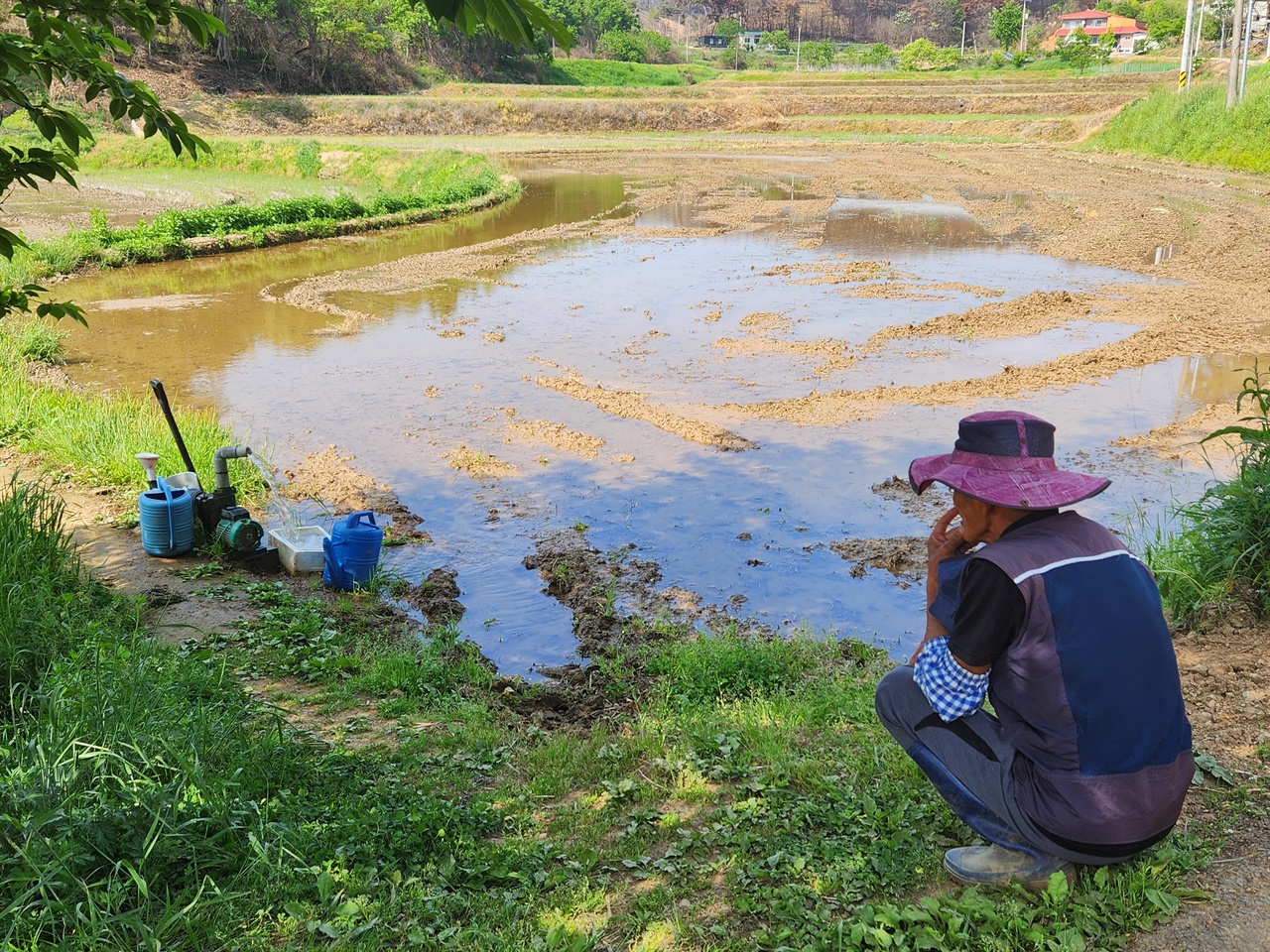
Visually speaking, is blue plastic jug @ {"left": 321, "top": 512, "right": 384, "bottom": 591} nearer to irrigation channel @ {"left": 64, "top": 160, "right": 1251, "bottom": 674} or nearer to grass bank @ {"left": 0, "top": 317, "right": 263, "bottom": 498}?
irrigation channel @ {"left": 64, "top": 160, "right": 1251, "bottom": 674}

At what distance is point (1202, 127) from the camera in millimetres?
29672

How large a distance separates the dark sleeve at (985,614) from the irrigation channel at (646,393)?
304cm

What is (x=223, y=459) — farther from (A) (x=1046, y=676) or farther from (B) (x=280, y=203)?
(B) (x=280, y=203)

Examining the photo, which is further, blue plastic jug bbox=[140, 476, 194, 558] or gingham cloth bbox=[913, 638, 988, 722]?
blue plastic jug bbox=[140, 476, 194, 558]

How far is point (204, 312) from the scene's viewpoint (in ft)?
48.7

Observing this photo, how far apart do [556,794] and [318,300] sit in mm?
13360

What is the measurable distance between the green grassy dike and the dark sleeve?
2.16 feet

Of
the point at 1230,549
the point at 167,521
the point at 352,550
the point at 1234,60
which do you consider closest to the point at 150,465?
the point at 167,521

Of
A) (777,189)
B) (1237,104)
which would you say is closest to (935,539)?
(777,189)

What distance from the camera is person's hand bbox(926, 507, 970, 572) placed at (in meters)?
2.98

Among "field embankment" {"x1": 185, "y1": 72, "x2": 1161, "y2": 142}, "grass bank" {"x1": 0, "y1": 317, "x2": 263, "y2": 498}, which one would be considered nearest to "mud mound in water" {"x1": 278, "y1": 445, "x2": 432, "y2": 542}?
"grass bank" {"x1": 0, "y1": 317, "x2": 263, "y2": 498}

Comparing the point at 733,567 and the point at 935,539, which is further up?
the point at 935,539

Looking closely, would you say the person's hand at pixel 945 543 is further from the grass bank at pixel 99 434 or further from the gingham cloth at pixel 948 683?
the grass bank at pixel 99 434

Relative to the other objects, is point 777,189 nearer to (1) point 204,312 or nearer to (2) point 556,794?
(1) point 204,312
